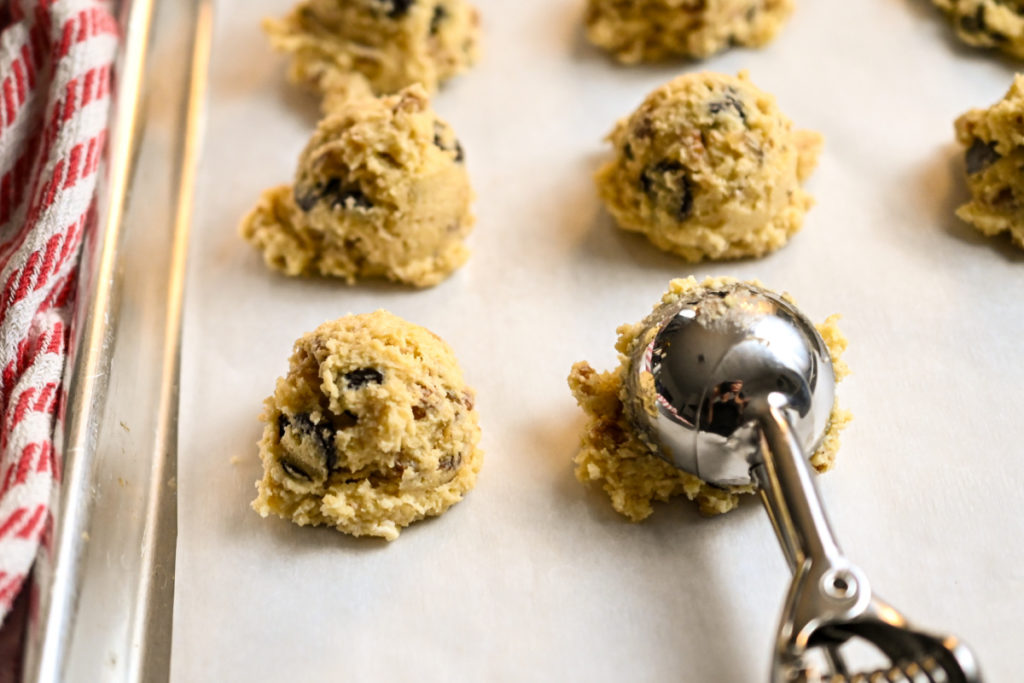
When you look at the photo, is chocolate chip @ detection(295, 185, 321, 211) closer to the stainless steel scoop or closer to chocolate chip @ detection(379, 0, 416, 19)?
chocolate chip @ detection(379, 0, 416, 19)

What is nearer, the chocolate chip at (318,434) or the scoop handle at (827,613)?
the scoop handle at (827,613)

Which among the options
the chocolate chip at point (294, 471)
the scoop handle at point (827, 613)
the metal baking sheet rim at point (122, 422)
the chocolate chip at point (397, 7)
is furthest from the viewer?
the chocolate chip at point (397, 7)

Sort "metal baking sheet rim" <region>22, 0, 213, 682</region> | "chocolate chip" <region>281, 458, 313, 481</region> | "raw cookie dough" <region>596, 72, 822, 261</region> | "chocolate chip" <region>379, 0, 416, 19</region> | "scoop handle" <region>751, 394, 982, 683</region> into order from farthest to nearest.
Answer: "chocolate chip" <region>379, 0, 416, 19</region> → "raw cookie dough" <region>596, 72, 822, 261</region> → "chocolate chip" <region>281, 458, 313, 481</region> → "metal baking sheet rim" <region>22, 0, 213, 682</region> → "scoop handle" <region>751, 394, 982, 683</region>

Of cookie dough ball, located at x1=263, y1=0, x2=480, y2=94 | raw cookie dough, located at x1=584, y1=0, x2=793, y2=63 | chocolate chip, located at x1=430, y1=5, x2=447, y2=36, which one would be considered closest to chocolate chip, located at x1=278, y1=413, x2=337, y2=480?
cookie dough ball, located at x1=263, y1=0, x2=480, y2=94

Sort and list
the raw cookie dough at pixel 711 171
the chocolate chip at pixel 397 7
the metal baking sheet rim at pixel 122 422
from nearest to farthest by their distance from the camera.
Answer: the metal baking sheet rim at pixel 122 422, the raw cookie dough at pixel 711 171, the chocolate chip at pixel 397 7

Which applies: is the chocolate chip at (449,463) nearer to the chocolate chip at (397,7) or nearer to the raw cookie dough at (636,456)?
the raw cookie dough at (636,456)

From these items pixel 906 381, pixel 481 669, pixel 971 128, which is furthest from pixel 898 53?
pixel 481 669

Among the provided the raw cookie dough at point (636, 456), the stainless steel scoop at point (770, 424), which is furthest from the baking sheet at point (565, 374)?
the stainless steel scoop at point (770, 424)
